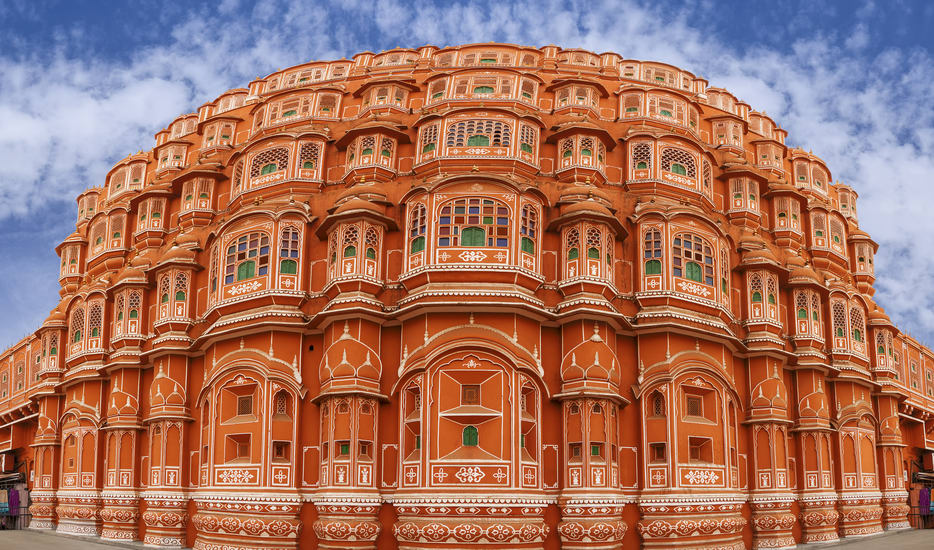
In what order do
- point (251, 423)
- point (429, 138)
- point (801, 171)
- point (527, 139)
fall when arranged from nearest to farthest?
point (251, 423)
point (527, 139)
point (429, 138)
point (801, 171)

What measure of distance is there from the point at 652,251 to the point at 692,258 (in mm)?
1426

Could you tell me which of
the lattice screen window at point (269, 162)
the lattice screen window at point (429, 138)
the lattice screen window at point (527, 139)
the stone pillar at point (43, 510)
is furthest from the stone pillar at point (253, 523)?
the stone pillar at point (43, 510)

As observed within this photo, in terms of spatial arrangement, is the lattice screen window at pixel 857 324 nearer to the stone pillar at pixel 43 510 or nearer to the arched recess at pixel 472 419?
the arched recess at pixel 472 419

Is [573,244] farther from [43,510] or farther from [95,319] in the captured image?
[43,510]

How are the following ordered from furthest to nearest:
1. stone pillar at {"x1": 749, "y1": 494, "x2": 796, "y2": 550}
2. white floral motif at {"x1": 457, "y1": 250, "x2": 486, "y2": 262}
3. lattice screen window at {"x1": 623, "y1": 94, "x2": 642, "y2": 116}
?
lattice screen window at {"x1": 623, "y1": 94, "x2": 642, "y2": 116}
stone pillar at {"x1": 749, "y1": 494, "x2": 796, "y2": 550}
white floral motif at {"x1": 457, "y1": 250, "x2": 486, "y2": 262}

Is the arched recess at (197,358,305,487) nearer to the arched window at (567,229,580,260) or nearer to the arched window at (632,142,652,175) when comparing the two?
the arched window at (567,229,580,260)

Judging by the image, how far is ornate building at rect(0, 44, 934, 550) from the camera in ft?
84.0

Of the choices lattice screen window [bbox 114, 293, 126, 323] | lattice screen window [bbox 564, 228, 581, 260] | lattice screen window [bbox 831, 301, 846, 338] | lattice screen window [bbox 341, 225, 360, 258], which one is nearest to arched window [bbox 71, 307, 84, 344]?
lattice screen window [bbox 114, 293, 126, 323]

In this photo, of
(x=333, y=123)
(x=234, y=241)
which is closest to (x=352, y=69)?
(x=333, y=123)

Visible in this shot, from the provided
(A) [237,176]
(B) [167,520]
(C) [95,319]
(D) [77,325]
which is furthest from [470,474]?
(D) [77,325]

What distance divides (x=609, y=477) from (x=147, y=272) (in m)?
19.1

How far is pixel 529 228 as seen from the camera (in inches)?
1080

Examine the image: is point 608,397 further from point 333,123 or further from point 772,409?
point 333,123

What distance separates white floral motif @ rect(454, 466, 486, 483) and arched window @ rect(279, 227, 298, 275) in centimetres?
894
